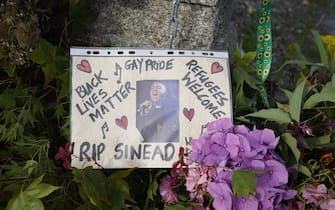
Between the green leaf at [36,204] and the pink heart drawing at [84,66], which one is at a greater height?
the pink heart drawing at [84,66]

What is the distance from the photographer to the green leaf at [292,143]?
1169 millimetres

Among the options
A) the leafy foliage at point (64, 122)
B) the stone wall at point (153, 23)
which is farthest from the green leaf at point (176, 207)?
the stone wall at point (153, 23)

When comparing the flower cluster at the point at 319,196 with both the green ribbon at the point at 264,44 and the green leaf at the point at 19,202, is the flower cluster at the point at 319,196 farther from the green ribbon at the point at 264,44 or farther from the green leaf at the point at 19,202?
the green leaf at the point at 19,202

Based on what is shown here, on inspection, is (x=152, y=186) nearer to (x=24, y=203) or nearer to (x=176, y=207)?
(x=176, y=207)

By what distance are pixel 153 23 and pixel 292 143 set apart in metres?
0.47

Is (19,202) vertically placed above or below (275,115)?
below

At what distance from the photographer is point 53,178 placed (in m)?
1.17

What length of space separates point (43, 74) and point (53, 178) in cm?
33

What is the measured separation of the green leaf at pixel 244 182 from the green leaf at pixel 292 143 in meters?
0.16

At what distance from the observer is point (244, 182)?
1022 mm

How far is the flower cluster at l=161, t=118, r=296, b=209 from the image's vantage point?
41.8 inches

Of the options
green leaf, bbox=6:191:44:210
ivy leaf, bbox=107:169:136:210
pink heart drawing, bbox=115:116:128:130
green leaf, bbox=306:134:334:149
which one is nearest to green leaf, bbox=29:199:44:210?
green leaf, bbox=6:191:44:210

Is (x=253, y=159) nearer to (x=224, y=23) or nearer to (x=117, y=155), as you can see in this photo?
(x=117, y=155)

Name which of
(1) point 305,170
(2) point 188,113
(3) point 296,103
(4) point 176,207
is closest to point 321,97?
(3) point 296,103
